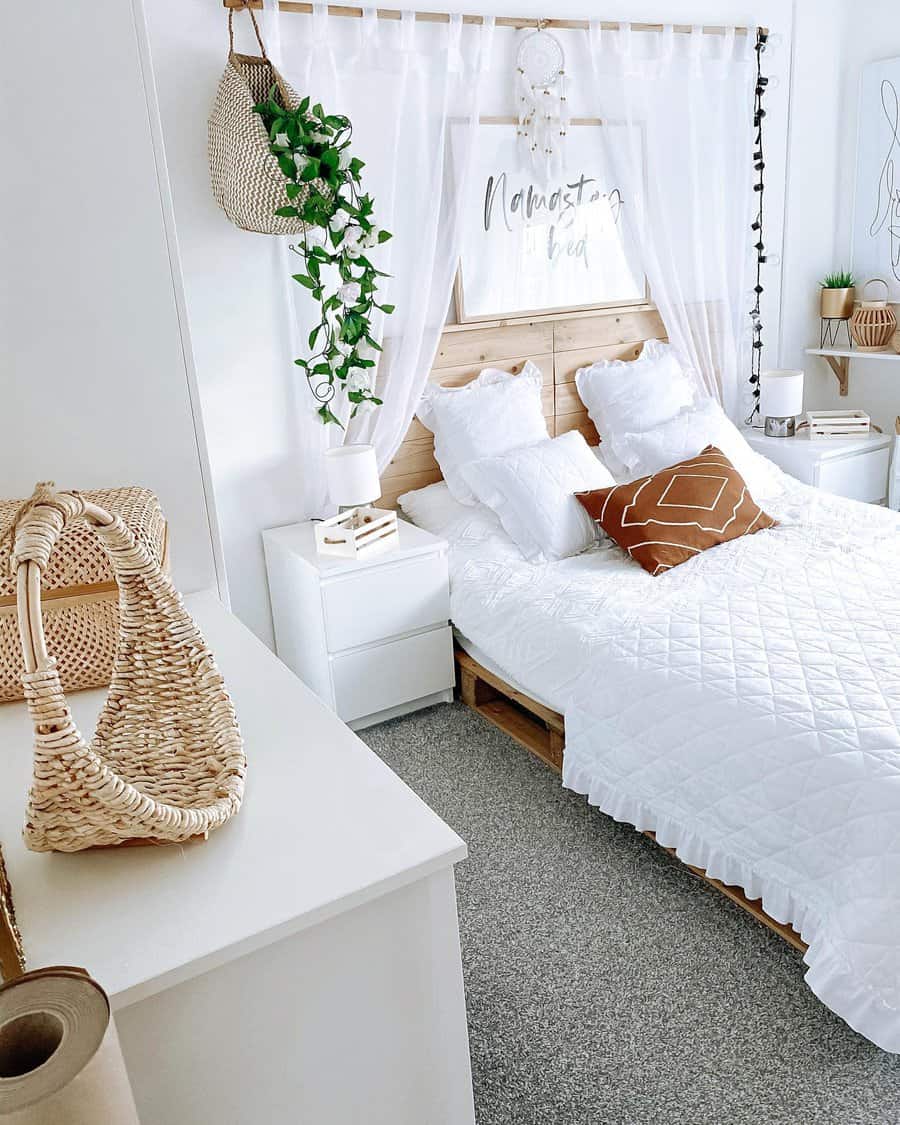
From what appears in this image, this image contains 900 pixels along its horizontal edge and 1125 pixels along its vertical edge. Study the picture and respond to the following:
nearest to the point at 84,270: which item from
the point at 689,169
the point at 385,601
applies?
the point at 385,601

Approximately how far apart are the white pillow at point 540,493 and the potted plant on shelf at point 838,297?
5.95 feet

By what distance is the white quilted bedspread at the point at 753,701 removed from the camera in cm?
173

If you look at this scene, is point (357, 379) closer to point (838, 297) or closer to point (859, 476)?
point (859, 476)

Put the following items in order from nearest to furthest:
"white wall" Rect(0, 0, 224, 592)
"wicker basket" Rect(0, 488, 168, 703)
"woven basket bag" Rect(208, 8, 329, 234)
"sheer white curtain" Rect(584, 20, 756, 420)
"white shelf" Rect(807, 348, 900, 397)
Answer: "wicker basket" Rect(0, 488, 168, 703) → "white wall" Rect(0, 0, 224, 592) → "woven basket bag" Rect(208, 8, 329, 234) → "sheer white curtain" Rect(584, 20, 756, 420) → "white shelf" Rect(807, 348, 900, 397)

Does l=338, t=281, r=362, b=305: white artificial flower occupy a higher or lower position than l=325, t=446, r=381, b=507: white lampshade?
higher

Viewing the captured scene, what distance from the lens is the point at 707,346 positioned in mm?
3863

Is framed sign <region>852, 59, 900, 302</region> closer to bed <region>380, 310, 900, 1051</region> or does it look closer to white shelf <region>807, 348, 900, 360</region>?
white shelf <region>807, 348, 900, 360</region>

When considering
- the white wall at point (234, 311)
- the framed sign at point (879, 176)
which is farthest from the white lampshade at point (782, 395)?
the white wall at point (234, 311)

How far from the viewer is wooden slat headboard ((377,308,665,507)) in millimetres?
3348

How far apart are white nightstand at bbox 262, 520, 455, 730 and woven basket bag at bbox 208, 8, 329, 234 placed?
103cm

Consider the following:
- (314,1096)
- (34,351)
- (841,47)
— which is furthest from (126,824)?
(841,47)

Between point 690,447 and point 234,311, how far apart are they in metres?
Result: 1.70

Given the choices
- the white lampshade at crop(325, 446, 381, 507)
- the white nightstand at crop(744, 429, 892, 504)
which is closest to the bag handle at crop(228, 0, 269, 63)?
the white lampshade at crop(325, 446, 381, 507)

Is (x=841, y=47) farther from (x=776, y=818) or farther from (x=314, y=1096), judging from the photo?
(x=314, y=1096)
